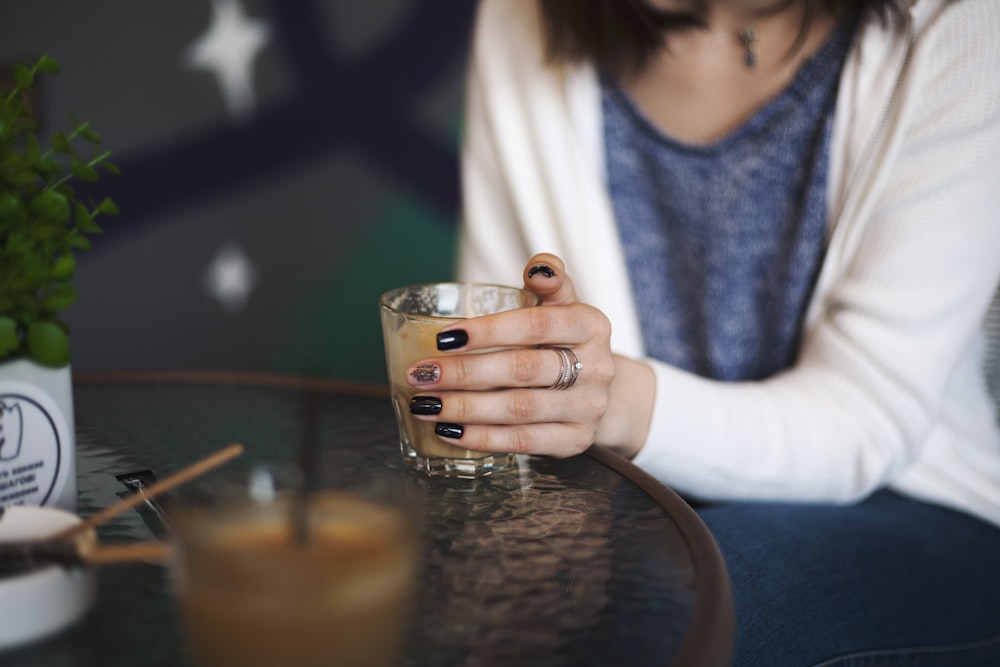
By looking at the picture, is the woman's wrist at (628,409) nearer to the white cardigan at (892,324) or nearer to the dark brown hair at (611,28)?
the white cardigan at (892,324)

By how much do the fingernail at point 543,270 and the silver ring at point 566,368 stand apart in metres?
0.07

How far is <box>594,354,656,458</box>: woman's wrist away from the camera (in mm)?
950

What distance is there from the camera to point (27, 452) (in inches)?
24.8

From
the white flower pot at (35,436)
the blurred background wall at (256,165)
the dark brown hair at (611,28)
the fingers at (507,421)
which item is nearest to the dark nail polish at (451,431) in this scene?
the fingers at (507,421)

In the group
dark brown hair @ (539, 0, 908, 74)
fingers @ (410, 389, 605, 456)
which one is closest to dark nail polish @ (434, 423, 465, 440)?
fingers @ (410, 389, 605, 456)

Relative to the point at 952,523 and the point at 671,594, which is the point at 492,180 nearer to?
the point at 952,523

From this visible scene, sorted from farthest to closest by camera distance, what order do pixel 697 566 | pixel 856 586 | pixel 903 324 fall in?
pixel 903 324, pixel 856 586, pixel 697 566

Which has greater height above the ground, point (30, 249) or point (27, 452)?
point (30, 249)

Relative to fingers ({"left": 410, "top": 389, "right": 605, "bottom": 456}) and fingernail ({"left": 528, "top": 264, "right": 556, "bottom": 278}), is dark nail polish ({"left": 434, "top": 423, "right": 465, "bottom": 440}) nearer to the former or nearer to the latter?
fingers ({"left": 410, "top": 389, "right": 605, "bottom": 456})

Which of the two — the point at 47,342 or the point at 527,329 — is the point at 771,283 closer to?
the point at 527,329

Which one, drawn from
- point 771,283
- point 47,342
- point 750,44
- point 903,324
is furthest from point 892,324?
point 47,342

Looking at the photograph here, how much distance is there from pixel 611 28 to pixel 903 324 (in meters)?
0.63

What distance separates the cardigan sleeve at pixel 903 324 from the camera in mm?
1066

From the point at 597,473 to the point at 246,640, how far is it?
0.43 metres
